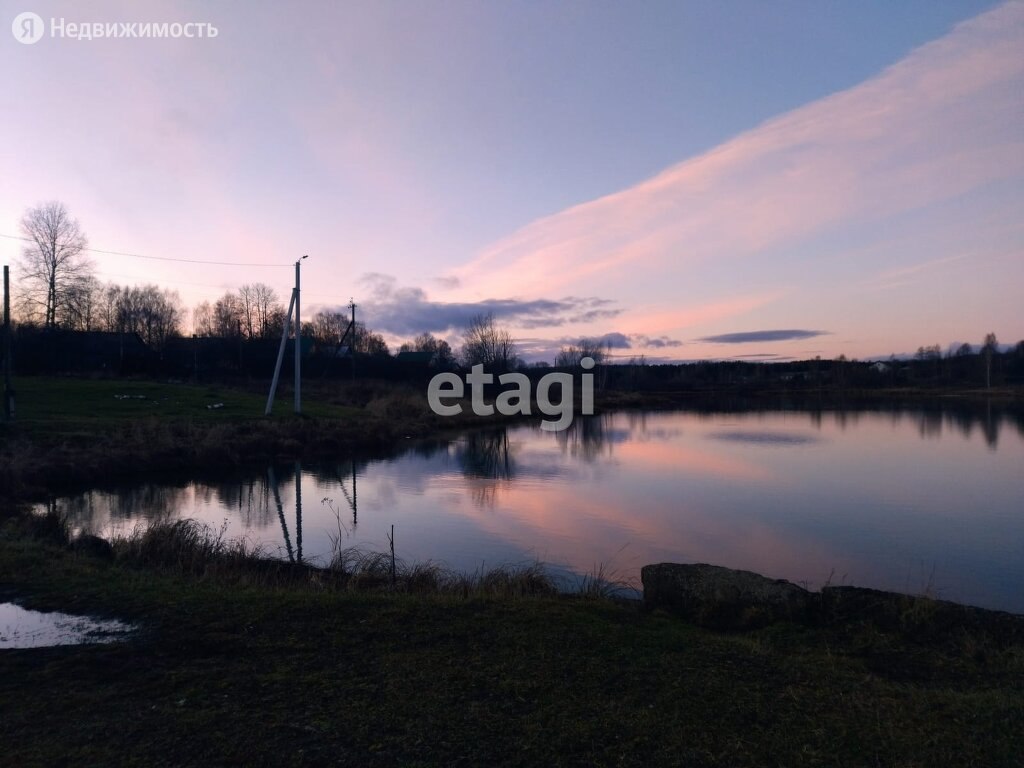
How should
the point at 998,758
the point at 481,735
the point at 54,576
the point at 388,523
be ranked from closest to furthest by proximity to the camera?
the point at 998,758, the point at 481,735, the point at 54,576, the point at 388,523

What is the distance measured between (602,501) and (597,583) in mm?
7560

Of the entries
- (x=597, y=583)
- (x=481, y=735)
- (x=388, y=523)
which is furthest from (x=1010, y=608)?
(x=388, y=523)

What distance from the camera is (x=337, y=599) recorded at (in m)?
5.98

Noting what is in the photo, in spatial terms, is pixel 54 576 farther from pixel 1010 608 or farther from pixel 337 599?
pixel 1010 608

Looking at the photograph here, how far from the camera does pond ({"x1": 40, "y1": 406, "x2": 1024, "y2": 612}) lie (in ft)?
33.8

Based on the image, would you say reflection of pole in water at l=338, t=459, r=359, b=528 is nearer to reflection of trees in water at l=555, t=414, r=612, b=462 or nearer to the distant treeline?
reflection of trees in water at l=555, t=414, r=612, b=462

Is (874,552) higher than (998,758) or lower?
lower

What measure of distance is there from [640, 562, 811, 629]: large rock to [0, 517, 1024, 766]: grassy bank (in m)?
0.39

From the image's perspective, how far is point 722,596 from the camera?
6.60 metres

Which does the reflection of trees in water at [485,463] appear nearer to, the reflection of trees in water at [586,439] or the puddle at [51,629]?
the reflection of trees in water at [586,439]

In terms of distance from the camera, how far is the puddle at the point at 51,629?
489 cm

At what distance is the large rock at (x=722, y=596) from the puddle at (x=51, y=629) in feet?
16.0

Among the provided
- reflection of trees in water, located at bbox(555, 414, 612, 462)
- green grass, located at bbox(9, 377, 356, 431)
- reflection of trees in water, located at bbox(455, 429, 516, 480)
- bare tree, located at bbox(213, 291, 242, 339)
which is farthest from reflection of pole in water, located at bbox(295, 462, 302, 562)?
bare tree, located at bbox(213, 291, 242, 339)

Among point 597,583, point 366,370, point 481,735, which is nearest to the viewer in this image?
point 481,735
